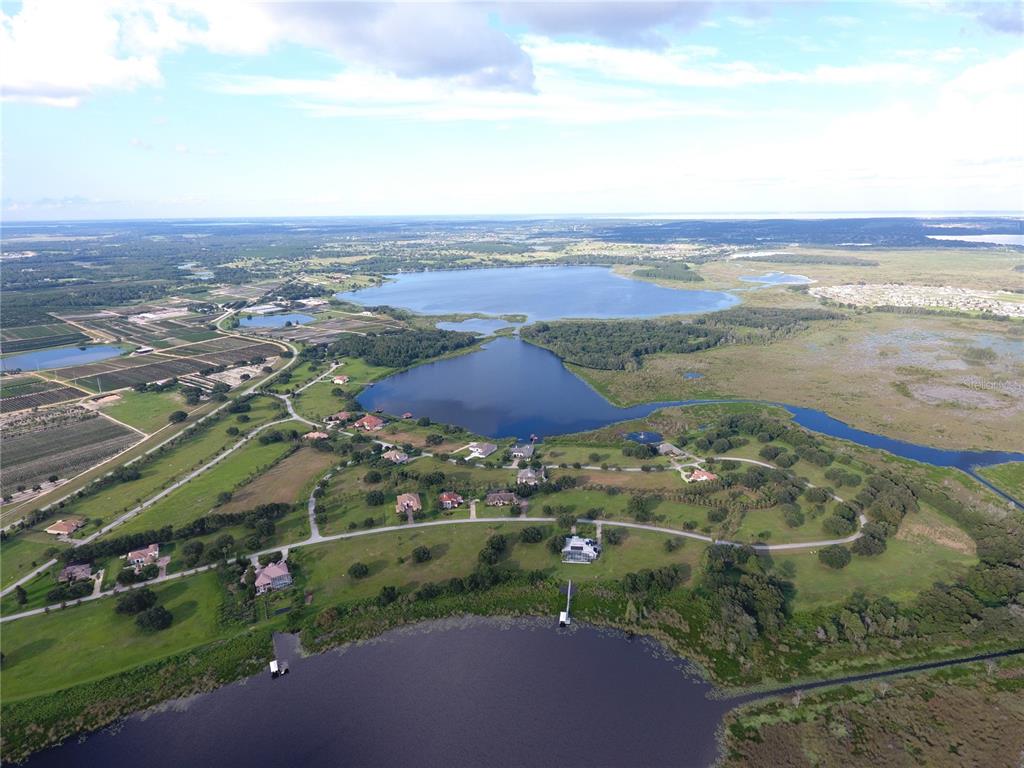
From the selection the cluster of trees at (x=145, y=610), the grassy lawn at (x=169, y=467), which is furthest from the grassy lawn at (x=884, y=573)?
the grassy lawn at (x=169, y=467)

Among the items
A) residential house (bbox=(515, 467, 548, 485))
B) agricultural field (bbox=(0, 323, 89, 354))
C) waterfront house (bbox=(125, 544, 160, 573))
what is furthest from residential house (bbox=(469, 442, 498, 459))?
agricultural field (bbox=(0, 323, 89, 354))

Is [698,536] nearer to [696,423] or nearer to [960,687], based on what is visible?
[960,687]

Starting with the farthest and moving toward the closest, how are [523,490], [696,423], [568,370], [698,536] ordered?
[568,370] → [696,423] → [523,490] → [698,536]

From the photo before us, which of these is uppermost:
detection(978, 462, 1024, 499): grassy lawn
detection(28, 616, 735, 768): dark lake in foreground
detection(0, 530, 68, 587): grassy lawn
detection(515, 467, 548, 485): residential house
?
detection(515, 467, 548, 485): residential house

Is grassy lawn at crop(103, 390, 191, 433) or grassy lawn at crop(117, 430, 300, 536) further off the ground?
grassy lawn at crop(103, 390, 191, 433)

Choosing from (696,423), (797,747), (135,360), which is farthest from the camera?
(135,360)

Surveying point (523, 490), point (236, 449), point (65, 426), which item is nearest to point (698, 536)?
point (523, 490)

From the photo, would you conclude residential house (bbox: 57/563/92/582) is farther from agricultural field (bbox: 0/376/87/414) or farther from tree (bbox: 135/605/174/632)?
agricultural field (bbox: 0/376/87/414)
